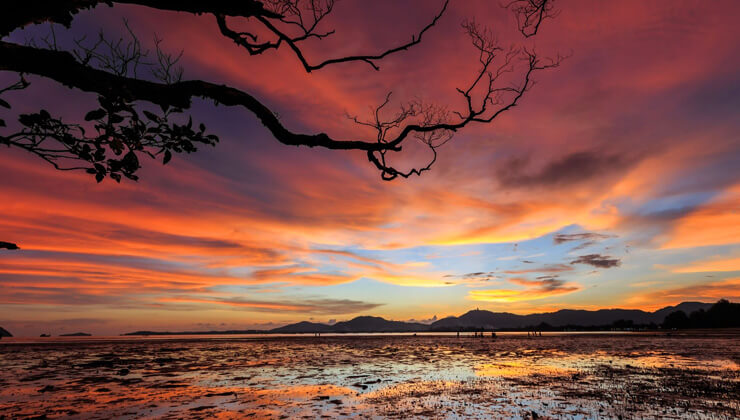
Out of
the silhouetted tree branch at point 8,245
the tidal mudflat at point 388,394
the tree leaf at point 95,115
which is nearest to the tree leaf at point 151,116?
the tree leaf at point 95,115

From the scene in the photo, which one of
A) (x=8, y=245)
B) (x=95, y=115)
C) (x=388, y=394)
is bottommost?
(x=388, y=394)

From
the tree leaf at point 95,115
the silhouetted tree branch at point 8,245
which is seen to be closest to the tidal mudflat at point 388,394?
the silhouetted tree branch at point 8,245

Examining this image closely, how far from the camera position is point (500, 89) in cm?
652

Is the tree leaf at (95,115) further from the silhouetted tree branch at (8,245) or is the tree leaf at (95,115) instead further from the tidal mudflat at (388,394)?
the tidal mudflat at (388,394)

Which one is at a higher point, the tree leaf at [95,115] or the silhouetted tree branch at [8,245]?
the tree leaf at [95,115]

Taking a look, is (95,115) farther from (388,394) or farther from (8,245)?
(388,394)

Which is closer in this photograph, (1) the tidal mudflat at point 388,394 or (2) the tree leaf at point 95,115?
(2) the tree leaf at point 95,115

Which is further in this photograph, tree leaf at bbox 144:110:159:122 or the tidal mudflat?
the tidal mudflat

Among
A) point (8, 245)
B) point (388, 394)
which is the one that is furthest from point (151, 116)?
point (388, 394)

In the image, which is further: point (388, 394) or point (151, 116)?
point (388, 394)

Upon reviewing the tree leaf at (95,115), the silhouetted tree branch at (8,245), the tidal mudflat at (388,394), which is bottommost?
the tidal mudflat at (388,394)

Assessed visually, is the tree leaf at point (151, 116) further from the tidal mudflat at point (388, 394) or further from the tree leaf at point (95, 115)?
the tidal mudflat at point (388, 394)

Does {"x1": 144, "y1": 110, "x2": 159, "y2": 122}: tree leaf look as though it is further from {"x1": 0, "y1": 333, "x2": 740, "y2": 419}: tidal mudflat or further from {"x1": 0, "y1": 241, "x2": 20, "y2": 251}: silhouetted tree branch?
{"x1": 0, "y1": 333, "x2": 740, "y2": 419}: tidal mudflat

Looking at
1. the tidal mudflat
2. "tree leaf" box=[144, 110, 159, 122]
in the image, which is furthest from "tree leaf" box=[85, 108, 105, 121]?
the tidal mudflat
